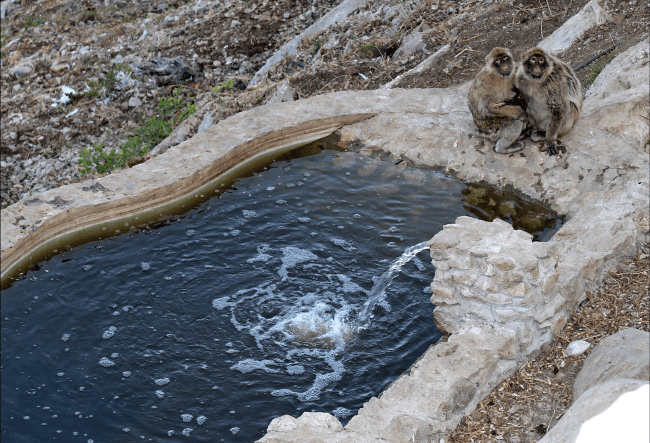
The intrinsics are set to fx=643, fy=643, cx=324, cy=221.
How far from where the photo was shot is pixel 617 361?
3455mm

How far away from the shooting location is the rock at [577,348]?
13.3 ft

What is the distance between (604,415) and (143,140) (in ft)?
27.3

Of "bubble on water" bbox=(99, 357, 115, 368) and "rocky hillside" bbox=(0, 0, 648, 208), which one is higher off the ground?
"rocky hillside" bbox=(0, 0, 648, 208)

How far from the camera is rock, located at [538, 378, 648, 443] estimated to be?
8.70 feet

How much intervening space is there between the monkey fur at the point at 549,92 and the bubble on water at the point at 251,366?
359cm

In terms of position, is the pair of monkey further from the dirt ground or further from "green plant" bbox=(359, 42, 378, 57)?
"green plant" bbox=(359, 42, 378, 57)

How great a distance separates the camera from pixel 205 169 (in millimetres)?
6324

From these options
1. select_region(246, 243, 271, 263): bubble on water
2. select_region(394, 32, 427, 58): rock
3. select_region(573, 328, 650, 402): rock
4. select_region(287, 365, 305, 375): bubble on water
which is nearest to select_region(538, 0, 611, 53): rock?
select_region(394, 32, 427, 58): rock

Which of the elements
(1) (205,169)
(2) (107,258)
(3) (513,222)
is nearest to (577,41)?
(3) (513,222)

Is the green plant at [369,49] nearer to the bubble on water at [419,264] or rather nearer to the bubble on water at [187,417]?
the bubble on water at [419,264]

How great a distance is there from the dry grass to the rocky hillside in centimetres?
412

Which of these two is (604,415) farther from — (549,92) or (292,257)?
(549,92)

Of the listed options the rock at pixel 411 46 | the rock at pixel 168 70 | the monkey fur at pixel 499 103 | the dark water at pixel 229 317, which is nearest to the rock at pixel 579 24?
the rock at pixel 411 46

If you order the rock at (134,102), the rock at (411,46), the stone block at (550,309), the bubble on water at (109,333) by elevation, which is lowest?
the stone block at (550,309)
